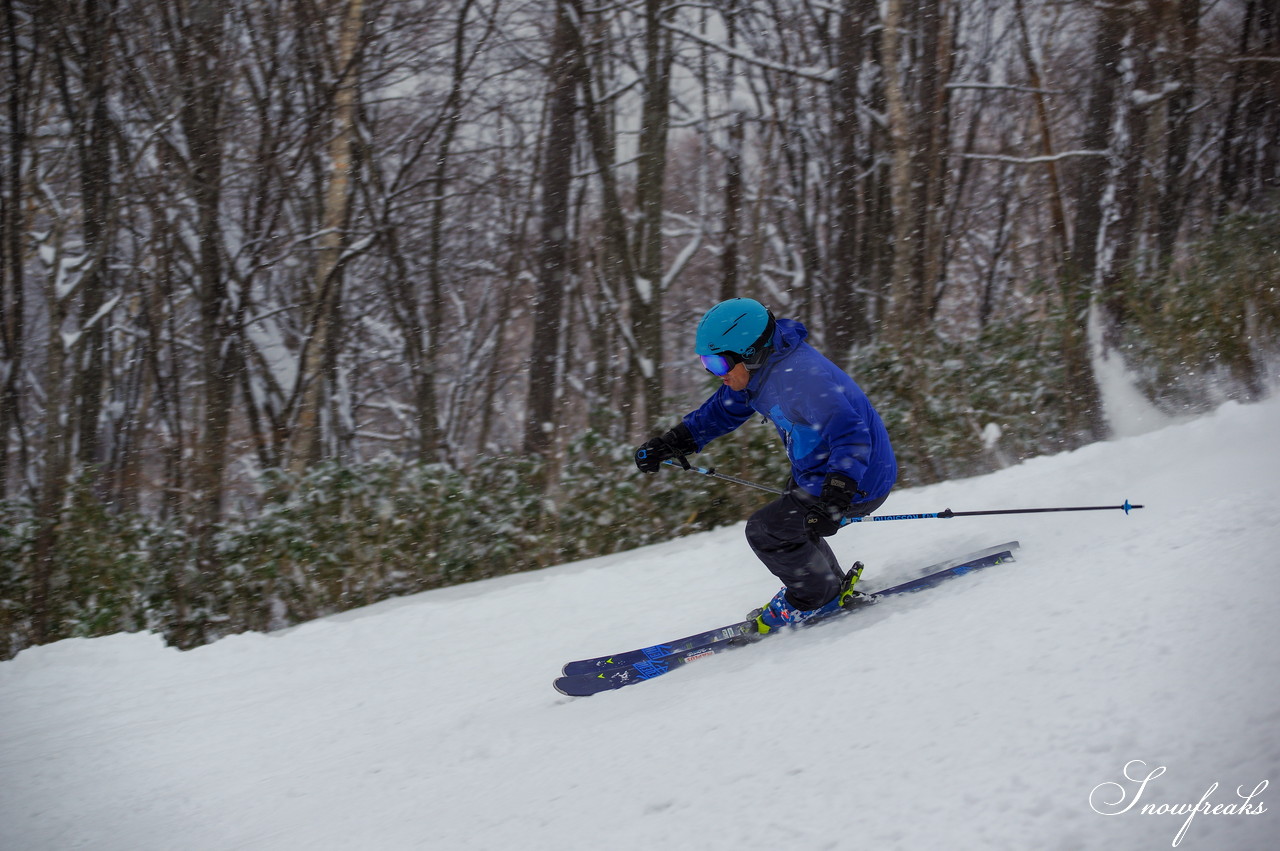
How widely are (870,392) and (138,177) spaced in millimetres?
7452

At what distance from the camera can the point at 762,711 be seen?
3135 mm

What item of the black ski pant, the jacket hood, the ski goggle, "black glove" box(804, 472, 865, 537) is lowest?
the black ski pant

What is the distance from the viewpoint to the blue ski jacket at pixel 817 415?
12.2ft

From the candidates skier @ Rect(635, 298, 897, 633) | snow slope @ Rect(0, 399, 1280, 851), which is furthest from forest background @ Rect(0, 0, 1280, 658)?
skier @ Rect(635, 298, 897, 633)

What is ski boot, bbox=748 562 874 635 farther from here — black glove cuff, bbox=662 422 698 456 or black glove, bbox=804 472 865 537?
black glove cuff, bbox=662 422 698 456

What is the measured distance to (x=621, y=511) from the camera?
681 cm

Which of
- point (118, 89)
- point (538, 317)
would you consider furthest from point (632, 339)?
point (118, 89)

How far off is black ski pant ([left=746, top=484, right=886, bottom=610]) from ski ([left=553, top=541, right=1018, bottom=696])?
0.76 ft

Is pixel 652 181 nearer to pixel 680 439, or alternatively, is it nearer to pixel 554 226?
pixel 554 226

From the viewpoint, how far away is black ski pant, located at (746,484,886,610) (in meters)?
3.87

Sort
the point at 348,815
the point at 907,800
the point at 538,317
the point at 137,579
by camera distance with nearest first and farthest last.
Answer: the point at 907,800
the point at 348,815
the point at 137,579
the point at 538,317

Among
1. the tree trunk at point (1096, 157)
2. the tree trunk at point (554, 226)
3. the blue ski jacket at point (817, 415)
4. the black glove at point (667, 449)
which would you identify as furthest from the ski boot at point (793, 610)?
the tree trunk at point (1096, 157)

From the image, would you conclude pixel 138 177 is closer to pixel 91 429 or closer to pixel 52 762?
pixel 91 429

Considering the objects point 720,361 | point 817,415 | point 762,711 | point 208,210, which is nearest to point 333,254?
point 208,210
